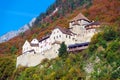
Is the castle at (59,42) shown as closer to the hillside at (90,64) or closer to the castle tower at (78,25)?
the castle tower at (78,25)

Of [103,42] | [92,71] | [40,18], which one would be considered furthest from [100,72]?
[40,18]

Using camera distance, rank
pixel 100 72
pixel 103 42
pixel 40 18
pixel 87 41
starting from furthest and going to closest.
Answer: pixel 40 18, pixel 87 41, pixel 103 42, pixel 100 72

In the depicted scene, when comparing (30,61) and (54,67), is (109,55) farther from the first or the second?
(30,61)

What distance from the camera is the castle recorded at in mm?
76750

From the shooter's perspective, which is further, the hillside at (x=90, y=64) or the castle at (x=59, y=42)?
the castle at (x=59, y=42)

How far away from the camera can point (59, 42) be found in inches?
3091

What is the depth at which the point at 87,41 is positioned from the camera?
252 ft

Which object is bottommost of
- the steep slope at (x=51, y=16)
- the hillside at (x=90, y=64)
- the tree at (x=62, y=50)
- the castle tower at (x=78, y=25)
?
the hillside at (x=90, y=64)

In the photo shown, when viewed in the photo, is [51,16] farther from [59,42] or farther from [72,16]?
[59,42]

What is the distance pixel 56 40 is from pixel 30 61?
6.33 metres

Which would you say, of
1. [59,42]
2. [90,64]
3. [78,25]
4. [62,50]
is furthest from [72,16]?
[90,64]

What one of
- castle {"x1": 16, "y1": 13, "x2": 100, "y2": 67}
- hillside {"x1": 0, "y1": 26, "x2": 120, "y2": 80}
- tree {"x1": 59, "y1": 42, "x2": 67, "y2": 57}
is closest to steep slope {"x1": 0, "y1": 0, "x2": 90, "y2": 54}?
castle {"x1": 16, "y1": 13, "x2": 100, "y2": 67}

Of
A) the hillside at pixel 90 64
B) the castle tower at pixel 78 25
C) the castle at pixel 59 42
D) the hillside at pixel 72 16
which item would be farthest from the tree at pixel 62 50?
the hillside at pixel 72 16

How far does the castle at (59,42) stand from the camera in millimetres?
76750
